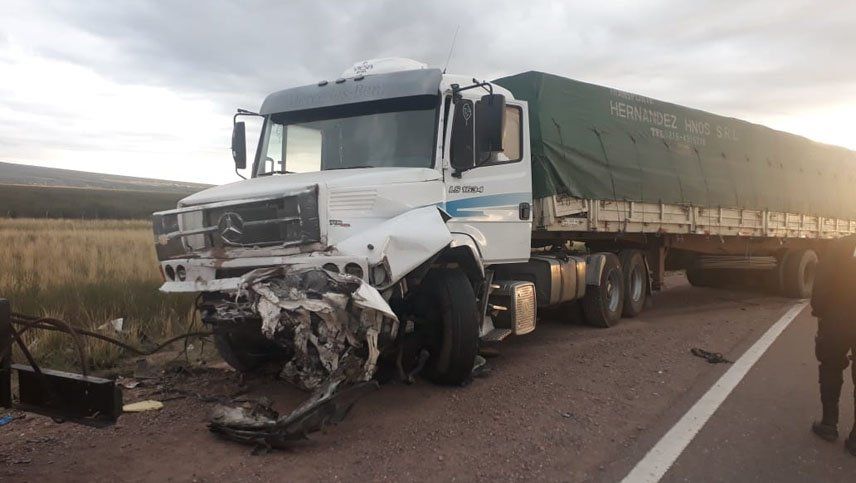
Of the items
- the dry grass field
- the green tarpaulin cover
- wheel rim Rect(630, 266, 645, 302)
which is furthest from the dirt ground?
wheel rim Rect(630, 266, 645, 302)

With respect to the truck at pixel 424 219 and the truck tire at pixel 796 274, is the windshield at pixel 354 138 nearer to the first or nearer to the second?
the truck at pixel 424 219

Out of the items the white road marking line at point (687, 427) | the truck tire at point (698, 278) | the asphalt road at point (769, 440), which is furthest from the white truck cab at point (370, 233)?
the truck tire at point (698, 278)

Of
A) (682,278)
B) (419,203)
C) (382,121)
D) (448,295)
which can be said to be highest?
(382,121)

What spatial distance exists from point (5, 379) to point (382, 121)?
3.71m

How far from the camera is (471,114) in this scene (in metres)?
5.81

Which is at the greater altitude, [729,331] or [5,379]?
[5,379]

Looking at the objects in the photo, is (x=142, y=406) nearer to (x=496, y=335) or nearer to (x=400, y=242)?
(x=400, y=242)

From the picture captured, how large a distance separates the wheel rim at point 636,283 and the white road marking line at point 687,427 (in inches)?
103

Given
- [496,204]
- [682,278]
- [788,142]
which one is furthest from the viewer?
[682,278]

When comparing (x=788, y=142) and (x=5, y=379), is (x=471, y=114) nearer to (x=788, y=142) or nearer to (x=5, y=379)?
(x=5, y=379)

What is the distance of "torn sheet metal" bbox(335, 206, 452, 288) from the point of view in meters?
4.50

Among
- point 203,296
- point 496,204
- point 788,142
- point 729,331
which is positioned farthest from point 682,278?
point 203,296

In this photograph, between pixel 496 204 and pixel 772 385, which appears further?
pixel 496 204

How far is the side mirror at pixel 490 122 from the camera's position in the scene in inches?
219
